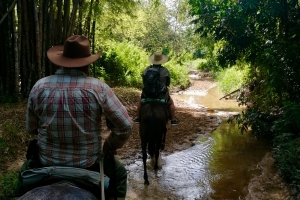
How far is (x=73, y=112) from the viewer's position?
2240 mm

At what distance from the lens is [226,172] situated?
585 cm

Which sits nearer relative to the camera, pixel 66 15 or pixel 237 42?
pixel 237 42

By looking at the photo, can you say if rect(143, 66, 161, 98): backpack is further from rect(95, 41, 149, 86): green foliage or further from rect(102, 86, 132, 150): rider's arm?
rect(95, 41, 149, 86): green foliage

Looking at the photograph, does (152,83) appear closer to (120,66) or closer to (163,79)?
(163,79)

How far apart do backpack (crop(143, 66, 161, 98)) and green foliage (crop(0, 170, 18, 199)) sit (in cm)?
Answer: 245

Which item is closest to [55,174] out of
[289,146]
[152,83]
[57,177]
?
[57,177]

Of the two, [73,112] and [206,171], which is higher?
[73,112]

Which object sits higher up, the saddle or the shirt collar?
the shirt collar

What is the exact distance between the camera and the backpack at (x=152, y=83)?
219 inches

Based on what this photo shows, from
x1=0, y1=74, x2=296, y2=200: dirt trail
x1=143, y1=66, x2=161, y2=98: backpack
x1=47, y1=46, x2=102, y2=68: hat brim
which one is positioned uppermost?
x1=47, y1=46, x2=102, y2=68: hat brim

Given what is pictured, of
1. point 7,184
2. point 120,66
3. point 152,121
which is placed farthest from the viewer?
point 120,66

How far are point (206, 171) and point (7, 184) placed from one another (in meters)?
3.34

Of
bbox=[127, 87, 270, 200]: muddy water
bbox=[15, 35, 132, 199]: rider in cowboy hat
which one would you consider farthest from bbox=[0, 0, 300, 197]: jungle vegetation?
bbox=[15, 35, 132, 199]: rider in cowboy hat

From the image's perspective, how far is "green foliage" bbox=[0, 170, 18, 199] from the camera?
416 cm
